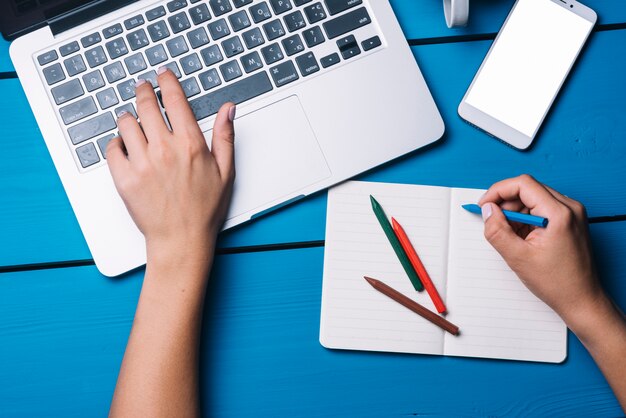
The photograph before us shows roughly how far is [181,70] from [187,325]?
0.27 meters

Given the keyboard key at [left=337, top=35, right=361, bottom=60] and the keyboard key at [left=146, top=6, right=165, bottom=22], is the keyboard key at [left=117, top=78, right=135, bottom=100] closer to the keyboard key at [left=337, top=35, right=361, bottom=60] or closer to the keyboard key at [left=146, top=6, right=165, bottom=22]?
the keyboard key at [left=146, top=6, right=165, bottom=22]

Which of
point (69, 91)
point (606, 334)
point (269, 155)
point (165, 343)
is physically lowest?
point (606, 334)

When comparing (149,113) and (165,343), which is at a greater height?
(149,113)

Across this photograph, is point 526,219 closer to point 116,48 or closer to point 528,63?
point 528,63

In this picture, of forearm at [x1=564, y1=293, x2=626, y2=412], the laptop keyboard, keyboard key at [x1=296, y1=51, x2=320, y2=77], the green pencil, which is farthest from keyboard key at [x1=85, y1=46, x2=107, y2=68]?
forearm at [x1=564, y1=293, x2=626, y2=412]

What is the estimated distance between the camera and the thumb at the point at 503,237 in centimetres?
65

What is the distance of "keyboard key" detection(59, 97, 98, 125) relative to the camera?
655mm

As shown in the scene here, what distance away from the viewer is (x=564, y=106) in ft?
2.38

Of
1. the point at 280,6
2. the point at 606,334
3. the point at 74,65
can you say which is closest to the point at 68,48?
the point at 74,65

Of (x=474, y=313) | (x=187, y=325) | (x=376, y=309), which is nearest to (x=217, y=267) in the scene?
(x=187, y=325)

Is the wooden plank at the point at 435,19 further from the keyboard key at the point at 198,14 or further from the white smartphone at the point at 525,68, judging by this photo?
the keyboard key at the point at 198,14

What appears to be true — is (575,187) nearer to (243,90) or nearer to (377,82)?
(377,82)

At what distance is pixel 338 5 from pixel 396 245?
0.27 m

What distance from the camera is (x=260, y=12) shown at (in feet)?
2.22
